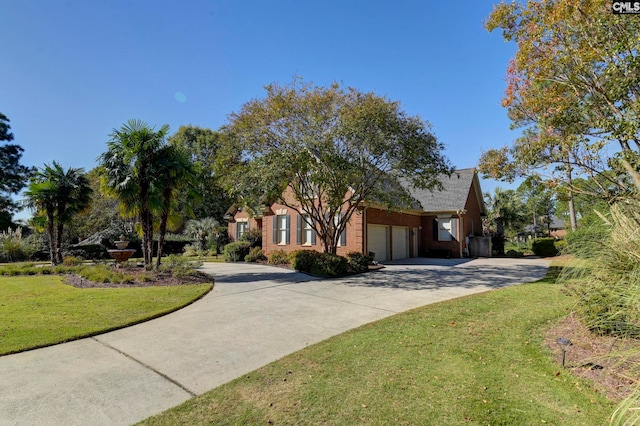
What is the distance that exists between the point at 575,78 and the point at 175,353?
9807 millimetres

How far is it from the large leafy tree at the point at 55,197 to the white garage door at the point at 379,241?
14.9 m

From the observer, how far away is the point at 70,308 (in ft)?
23.8

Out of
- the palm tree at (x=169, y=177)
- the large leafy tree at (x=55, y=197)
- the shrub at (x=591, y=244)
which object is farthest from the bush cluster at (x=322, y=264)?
the large leafy tree at (x=55, y=197)

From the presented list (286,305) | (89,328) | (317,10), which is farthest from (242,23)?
(89,328)

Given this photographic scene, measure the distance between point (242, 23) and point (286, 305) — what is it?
8.53 m

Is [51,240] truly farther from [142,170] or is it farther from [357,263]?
[357,263]

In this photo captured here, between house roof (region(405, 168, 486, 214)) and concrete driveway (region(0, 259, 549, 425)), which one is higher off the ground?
house roof (region(405, 168, 486, 214))

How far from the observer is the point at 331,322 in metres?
6.53

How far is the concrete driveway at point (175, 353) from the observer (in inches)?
134

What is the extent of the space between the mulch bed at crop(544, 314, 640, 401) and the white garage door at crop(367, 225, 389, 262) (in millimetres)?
13220

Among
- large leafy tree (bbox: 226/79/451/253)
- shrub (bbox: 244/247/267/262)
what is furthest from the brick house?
large leafy tree (bbox: 226/79/451/253)

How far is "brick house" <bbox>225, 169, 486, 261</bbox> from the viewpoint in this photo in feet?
60.0

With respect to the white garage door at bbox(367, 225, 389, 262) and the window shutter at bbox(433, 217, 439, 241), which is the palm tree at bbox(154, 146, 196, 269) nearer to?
the white garage door at bbox(367, 225, 389, 262)

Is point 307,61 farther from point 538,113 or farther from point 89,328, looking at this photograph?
point 89,328
